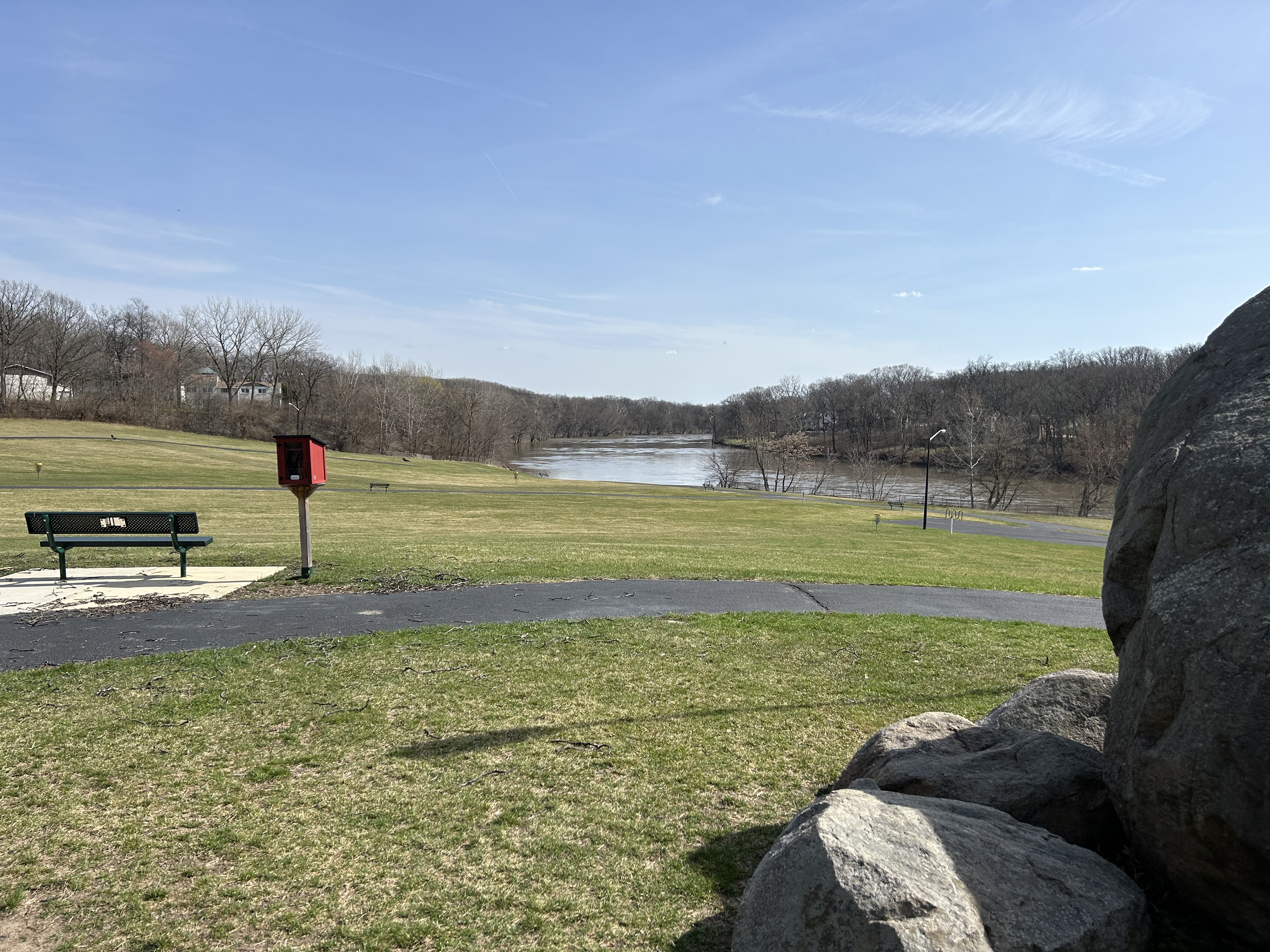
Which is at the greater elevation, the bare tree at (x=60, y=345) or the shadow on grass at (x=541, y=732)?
the bare tree at (x=60, y=345)

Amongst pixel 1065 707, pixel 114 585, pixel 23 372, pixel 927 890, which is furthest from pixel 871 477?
→ pixel 23 372

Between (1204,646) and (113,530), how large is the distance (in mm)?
14024

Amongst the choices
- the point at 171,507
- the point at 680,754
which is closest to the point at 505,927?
the point at 680,754

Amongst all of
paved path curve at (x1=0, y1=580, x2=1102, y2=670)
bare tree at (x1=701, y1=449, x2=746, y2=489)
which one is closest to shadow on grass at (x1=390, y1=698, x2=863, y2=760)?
paved path curve at (x1=0, y1=580, x2=1102, y2=670)

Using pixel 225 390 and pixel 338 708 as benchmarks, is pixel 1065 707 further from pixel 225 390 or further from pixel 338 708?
pixel 225 390

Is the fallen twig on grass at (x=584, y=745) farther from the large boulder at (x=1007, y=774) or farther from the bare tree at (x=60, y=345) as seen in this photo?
the bare tree at (x=60, y=345)

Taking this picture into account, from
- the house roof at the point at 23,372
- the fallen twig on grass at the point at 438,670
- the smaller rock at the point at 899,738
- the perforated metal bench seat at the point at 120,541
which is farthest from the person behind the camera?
the house roof at the point at 23,372

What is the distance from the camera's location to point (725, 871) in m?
3.97

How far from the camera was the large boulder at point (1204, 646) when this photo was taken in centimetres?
267

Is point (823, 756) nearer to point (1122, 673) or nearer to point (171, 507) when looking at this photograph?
point (1122, 673)

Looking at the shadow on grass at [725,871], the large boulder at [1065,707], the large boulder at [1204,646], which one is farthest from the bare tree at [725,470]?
the large boulder at [1204,646]

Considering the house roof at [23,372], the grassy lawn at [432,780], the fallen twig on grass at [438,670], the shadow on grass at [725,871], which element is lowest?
the shadow on grass at [725,871]

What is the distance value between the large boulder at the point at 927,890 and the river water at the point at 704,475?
2047 inches

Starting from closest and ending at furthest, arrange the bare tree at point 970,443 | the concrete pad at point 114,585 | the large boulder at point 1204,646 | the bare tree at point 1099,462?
1. the large boulder at point 1204,646
2. the concrete pad at point 114,585
3. the bare tree at point 1099,462
4. the bare tree at point 970,443
